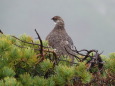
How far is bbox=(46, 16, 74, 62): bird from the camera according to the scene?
643cm

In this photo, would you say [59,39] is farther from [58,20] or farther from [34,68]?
[34,68]

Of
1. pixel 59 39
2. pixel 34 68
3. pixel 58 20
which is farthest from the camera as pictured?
pixel 58 20

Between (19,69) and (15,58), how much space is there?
0.87 feet

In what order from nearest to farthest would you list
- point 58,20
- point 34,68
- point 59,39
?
point 34,68 → point 59,39 → point 58,20

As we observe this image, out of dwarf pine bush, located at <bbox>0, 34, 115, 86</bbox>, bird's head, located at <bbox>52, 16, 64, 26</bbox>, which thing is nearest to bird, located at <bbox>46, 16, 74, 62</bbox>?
bird's head, located at <bbox>52, 16, 64, 26</bbox>

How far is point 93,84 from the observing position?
14.0 ft

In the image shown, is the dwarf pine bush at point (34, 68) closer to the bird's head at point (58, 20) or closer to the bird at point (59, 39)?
the bird at point (59, 39)

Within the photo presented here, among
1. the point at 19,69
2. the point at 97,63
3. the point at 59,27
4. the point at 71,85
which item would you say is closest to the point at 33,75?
the point at 19,69

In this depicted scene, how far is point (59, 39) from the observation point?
6.61m

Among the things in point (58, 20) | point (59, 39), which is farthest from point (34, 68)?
point (58, 20)

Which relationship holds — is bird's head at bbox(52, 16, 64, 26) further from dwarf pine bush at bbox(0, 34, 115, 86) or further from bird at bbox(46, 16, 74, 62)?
dwarf pine bush at bbox(0, 34, 115, 86)

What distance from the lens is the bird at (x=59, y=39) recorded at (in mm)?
6434

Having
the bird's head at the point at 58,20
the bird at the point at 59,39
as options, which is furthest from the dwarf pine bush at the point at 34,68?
the bird's head at the point at 58,20

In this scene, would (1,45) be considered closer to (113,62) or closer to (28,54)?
(28,54)
